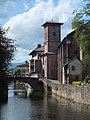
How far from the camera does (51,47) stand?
121 m

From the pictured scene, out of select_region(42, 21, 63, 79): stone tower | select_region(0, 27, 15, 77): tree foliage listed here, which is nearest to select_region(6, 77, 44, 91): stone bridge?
select_region(42, 21, 63, 79): stone tower

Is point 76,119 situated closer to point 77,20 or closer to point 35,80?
→ point 77,20

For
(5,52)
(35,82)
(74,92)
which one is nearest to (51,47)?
(35,82)

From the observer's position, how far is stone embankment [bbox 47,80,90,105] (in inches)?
2429

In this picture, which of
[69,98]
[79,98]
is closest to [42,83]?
[69,98]

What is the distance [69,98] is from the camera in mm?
73250

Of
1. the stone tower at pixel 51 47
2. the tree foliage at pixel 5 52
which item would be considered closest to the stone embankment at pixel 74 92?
the tree foliage at pixel 5 52

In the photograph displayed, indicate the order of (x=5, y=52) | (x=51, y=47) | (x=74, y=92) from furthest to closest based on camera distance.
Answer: (x=51, y=47) < (x=74, y=92) < (x=5, y=52)

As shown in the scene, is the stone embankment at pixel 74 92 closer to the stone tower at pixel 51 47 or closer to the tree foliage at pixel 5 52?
the tree foliage at pixel 5 52

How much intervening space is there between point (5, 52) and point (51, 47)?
228ft

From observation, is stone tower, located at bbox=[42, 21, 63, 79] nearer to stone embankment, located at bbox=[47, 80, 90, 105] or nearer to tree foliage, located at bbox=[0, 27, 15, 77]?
stone embankment, located at bbox=[47, 80, 90, 105]

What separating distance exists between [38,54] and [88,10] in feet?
275

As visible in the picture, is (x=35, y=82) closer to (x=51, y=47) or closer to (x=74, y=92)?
(x=51, y=47)

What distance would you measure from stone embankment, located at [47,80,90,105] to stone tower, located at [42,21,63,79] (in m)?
29.2
